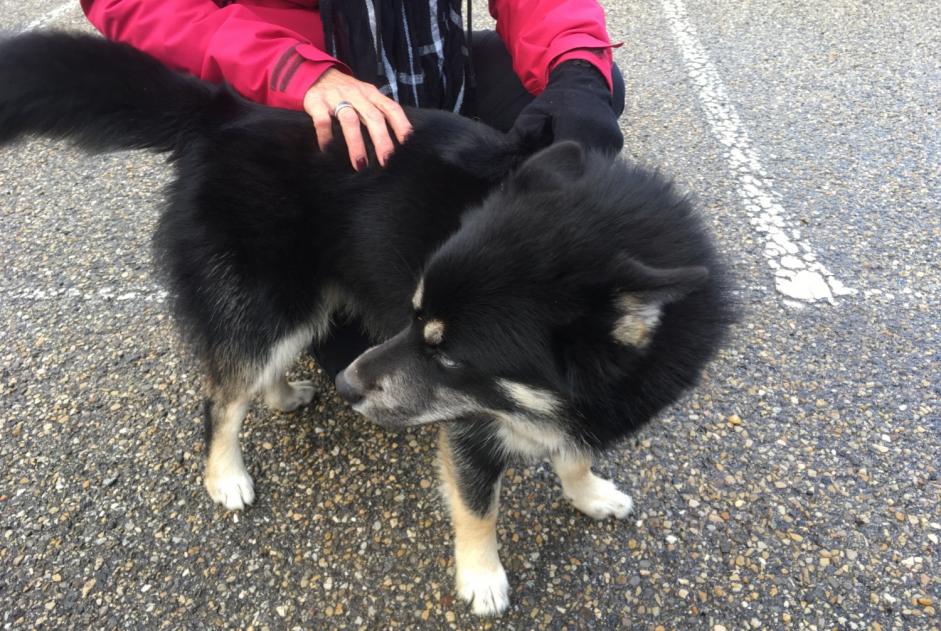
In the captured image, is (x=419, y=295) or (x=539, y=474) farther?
(x=539, y=474)

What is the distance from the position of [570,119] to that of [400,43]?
77 centimetres

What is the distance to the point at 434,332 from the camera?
155cm

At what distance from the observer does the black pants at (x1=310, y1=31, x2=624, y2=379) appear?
238cm

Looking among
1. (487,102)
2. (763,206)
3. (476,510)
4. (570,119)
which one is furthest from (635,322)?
(763,206)

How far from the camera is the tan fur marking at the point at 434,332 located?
153cm

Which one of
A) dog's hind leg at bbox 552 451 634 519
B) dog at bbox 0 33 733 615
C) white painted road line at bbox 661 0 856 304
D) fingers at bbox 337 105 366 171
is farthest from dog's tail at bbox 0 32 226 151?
white painted road line at bbox 661 0 856 304

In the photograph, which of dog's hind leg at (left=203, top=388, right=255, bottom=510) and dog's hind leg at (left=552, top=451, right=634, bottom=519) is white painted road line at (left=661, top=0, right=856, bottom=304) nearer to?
dog's hind leg at (left=552, top=451, right=634, bottom=519)

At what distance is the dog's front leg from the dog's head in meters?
0.16

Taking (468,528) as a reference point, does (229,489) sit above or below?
below

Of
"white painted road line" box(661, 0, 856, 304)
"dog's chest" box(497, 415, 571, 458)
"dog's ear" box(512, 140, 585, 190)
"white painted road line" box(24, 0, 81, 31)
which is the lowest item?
"white painted road line" box(24, 0, 81, 31)

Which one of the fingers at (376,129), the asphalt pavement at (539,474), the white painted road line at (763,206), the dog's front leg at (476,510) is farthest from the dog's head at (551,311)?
the white painted road line at (763,206)

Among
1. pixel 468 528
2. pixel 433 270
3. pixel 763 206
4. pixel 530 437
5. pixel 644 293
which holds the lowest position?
pixel 468 528

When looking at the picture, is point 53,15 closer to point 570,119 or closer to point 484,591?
point 570,119

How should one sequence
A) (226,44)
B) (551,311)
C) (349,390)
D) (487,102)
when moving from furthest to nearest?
(487,102)
(226,44)
(349,390)
(551,311)
